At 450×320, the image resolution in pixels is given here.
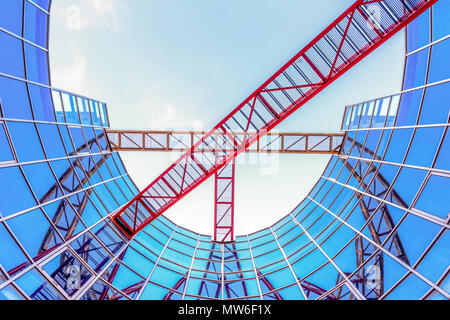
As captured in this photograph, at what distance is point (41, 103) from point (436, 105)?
1651 cm

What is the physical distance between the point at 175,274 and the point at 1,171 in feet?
30.0

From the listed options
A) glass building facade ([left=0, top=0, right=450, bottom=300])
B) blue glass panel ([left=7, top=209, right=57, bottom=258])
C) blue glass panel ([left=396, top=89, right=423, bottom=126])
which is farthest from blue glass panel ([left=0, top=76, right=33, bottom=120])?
blue glass panel ([left=396, top=89, right=423, bottom=126])

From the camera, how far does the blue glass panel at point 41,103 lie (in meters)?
10.9

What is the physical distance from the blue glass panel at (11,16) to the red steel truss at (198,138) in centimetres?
972

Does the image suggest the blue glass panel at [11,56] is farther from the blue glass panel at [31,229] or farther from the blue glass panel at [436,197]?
the blue glass panel at [436,197]

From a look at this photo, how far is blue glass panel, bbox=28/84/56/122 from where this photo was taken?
10927mm

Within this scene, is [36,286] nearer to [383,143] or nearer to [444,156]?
[444,156]

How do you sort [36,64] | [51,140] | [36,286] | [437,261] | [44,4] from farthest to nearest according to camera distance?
1. [44,4]
2. [51,140]
3. [36,64]
4. [36,286]
5. [437,261]

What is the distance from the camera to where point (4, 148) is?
8.64 metres

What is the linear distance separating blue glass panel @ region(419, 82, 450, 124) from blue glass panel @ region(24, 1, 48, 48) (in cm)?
1677

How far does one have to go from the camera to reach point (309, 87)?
13.0m

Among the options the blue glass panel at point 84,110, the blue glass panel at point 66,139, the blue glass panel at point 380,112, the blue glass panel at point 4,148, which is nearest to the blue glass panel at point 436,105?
the blue glass panel at point 380,112

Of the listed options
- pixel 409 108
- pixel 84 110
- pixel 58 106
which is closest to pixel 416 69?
pixel 409 108
